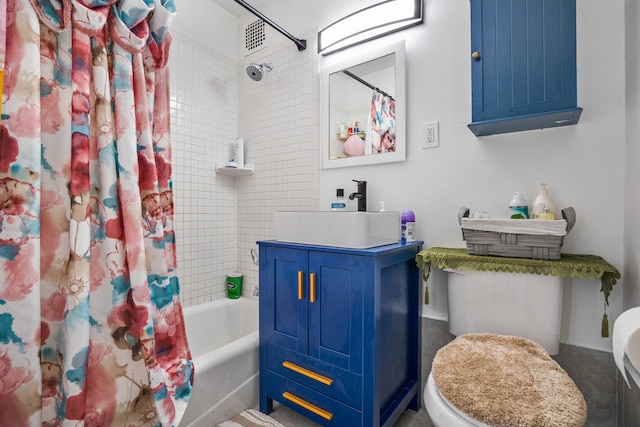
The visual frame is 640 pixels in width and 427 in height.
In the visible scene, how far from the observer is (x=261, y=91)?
226 centimetres

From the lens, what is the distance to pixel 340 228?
4.43 feet

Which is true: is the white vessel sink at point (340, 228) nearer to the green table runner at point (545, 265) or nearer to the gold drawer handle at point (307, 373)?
the green table runner at point (545, 265)

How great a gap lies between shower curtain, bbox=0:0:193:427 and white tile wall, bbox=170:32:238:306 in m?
0.81

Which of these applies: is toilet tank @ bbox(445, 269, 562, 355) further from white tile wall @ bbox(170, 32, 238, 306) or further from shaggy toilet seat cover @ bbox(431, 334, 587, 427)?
white tile wall @ bbox(170, 32, 238, 306)

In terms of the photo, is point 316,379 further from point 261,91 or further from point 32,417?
point 261,91

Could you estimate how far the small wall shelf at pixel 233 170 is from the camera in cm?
219

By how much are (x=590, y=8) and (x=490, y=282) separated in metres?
1.14

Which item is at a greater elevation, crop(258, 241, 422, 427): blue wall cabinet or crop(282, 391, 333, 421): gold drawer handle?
crop(258, 241, 422, 427): blue wall cabinet

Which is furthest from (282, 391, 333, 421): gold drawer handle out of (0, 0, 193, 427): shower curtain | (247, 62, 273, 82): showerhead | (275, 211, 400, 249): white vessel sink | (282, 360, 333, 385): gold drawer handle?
(247, 62, 273, 82): showerhead

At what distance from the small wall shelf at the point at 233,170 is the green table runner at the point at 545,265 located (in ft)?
4.64

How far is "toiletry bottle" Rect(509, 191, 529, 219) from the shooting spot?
1.26 meters

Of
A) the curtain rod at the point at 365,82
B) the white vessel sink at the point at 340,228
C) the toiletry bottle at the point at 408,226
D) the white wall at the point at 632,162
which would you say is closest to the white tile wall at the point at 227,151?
the curtain rod at the point at 365,82

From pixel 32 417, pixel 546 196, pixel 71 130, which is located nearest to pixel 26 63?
pixel 71 130

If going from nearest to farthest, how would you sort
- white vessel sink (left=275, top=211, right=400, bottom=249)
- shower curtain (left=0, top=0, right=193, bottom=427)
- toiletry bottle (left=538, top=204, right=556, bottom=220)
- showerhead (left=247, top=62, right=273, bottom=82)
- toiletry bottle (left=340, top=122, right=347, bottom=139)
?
1. shower curtain (left=0, top=0, right=193, bottom=427)
2. toiletry bottle (left=538, top=204, right=556, bottom=220)
3. white vessel sink (left=275, top=211, right=400, bottom=249)
4. toiletry bottle (left=340, top=122, right=347, bottom=139)
5. showerhead (left=247, top=62, right=273, bottom=82)
